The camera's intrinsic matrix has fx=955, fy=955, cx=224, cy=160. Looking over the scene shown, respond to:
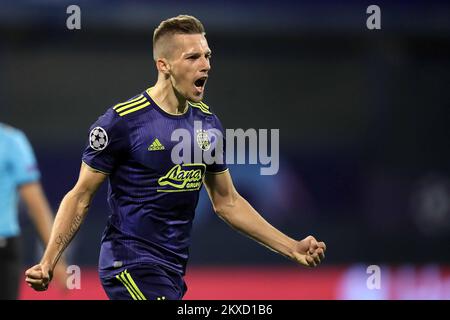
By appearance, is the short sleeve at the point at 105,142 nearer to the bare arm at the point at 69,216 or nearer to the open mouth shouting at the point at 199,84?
the bare arm at the point at 69,216

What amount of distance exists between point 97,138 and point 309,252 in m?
1.30

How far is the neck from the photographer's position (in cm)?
526

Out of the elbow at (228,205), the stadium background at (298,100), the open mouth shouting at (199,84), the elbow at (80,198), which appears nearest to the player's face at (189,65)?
the open mouth shouting at (199,84)

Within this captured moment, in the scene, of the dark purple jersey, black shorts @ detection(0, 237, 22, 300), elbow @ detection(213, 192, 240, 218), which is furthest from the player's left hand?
black shorts @ detection(0, 237, 22, 300)

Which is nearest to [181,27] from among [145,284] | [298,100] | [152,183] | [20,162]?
[152,183]

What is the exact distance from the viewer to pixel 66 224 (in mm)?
4930

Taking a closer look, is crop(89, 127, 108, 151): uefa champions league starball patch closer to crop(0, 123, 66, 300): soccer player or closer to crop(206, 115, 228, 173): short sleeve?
crop(206, 115, 228, 173): short sleeve

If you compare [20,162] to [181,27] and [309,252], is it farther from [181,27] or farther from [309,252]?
[309,252]

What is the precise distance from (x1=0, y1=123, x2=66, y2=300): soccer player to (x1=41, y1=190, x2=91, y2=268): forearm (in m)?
1.75

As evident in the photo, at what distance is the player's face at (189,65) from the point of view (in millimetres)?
5219

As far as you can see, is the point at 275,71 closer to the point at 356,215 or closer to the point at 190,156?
the point at 356,215

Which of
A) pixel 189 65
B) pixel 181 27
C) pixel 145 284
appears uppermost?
pixel 181 27

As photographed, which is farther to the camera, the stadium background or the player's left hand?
the stadium background
